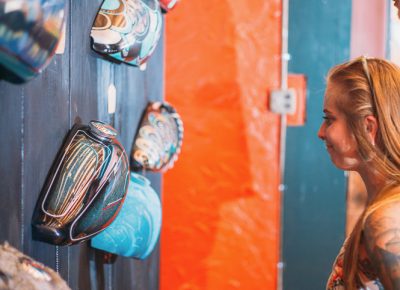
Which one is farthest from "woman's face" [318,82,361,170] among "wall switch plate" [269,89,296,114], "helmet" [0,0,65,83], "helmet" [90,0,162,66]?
"wall switch plate" [269,89,296,114]

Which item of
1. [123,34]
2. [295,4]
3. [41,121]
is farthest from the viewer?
[295,4]

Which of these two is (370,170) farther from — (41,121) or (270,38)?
(270,38)

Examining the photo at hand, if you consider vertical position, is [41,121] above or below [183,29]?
below

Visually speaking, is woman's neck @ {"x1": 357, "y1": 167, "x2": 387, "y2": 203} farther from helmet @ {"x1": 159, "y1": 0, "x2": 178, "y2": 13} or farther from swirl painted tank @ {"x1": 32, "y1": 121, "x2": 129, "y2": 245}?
helmet @ {"x1": 159, "y1": 0, "x2": 178, "y2": 13}

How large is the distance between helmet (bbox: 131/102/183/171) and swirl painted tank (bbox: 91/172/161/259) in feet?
0.25

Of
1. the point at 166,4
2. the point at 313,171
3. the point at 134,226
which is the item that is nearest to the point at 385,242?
the point at 134,226

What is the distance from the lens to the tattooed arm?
940 mm

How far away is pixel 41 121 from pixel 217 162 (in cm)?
128

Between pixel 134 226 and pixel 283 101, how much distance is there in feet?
3.49

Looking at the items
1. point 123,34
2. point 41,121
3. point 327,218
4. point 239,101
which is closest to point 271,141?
point 239,101

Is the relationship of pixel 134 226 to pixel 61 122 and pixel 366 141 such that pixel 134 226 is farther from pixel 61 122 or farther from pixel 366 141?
pixel 366 141

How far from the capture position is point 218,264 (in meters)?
2.14

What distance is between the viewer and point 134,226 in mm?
1172

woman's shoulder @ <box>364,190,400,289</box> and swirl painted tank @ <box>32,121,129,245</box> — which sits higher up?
swirl painted tank @ <box>32,121,129,245</box>
